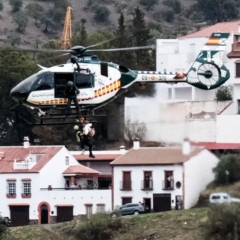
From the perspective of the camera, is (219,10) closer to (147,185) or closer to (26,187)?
(26,187)

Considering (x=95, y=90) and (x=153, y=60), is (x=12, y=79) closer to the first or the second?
(x=153, y=60)

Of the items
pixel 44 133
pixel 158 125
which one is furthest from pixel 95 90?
pixel 44 133

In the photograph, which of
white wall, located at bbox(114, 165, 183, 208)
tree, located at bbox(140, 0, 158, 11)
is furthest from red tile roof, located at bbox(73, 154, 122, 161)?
tree, located at bbox(140, 0, 158, 11)

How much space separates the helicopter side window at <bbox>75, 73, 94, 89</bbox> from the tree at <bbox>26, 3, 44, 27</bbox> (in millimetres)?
113436

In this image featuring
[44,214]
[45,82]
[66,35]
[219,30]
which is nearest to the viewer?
[45,82]

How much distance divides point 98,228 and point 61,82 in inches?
1031

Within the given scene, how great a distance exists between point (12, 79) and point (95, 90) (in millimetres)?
49719

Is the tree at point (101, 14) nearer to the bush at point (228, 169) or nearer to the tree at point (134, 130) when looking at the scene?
the tree at point (134, 130)

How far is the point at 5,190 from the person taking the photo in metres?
80.4

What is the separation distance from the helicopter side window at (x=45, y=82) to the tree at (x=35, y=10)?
113003mm

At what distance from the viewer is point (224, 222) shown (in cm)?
6419

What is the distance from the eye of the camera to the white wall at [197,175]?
203 ft

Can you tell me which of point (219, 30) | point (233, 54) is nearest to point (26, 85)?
point (233, 54)

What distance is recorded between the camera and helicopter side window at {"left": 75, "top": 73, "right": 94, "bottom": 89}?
1670 inches
